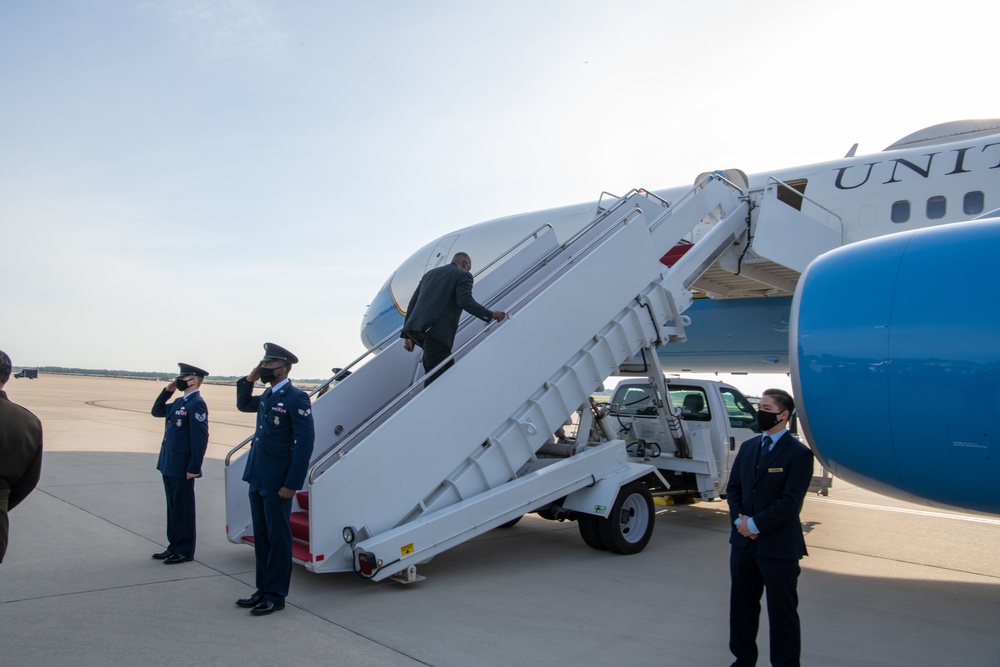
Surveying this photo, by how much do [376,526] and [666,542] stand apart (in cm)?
354

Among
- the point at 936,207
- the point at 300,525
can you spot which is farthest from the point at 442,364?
the point at 936,207

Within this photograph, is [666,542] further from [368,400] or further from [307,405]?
[307,405]

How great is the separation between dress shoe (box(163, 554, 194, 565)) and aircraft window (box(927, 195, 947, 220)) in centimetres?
964

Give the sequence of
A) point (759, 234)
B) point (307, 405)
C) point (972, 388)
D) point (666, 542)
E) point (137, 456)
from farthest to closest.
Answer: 1. point (137, 456)
2. point (759, 234)
3. point (666, 542)
4. point (307, 405)
5. point (972, 388)

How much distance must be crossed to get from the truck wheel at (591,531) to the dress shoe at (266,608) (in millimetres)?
3000

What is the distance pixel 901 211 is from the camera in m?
10.0

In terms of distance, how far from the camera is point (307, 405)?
5258 millimetres

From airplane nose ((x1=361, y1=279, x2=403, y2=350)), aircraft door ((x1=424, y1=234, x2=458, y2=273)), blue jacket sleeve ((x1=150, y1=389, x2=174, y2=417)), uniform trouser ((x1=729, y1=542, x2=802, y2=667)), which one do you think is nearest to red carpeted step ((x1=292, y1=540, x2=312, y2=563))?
→ blue jacket sleeve ((x1=150, y1=389, x2=174, y2=417))

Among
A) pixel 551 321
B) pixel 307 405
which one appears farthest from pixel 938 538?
pixel 307 405

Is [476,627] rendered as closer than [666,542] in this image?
Yes

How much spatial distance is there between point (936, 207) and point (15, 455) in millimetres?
10402

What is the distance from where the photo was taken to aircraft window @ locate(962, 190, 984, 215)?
369 inches

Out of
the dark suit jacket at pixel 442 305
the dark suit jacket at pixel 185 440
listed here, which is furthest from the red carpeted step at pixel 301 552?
the dark suit jacket at pixel 442 305

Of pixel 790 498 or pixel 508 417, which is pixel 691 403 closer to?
pixel 508 417
